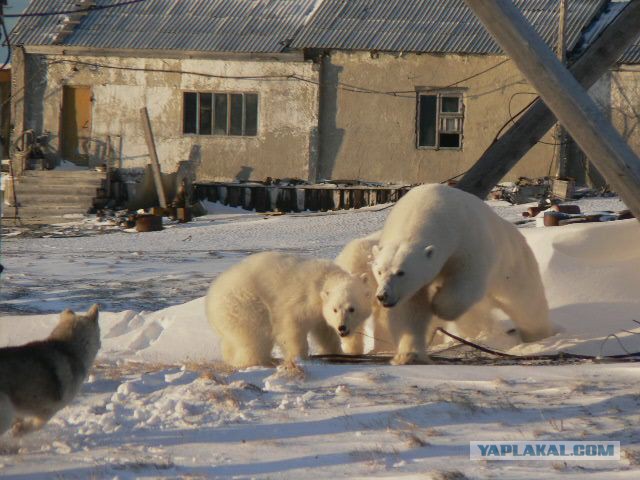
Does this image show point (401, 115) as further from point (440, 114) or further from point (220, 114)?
point (220, 114)

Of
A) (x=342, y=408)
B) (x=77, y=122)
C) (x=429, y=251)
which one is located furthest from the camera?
(x=77, y=122)

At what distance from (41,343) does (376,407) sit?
65.8 inches

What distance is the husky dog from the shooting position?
16.4ft

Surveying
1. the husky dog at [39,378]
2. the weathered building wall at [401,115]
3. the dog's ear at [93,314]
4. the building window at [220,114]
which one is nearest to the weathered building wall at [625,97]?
the weathered building wall at [401,115]

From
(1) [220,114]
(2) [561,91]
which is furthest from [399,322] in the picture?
(1) [220,114]

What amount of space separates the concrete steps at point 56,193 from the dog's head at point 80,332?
18.6 meters

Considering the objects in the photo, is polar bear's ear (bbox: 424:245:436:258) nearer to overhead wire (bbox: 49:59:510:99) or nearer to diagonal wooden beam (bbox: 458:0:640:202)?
diagonal wooden beam (bbox: 458:0:640:202)

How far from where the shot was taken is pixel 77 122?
1076 inches

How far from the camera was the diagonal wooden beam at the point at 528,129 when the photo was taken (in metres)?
8.85

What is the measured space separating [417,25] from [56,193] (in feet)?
30.4

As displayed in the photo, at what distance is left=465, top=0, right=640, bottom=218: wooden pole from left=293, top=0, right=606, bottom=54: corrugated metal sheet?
723 inches

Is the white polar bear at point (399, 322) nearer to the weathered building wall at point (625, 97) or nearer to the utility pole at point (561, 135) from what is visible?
the utility pole at point (561, 135)

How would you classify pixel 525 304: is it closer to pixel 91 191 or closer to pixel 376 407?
pixel 376 407

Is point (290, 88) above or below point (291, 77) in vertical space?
below
